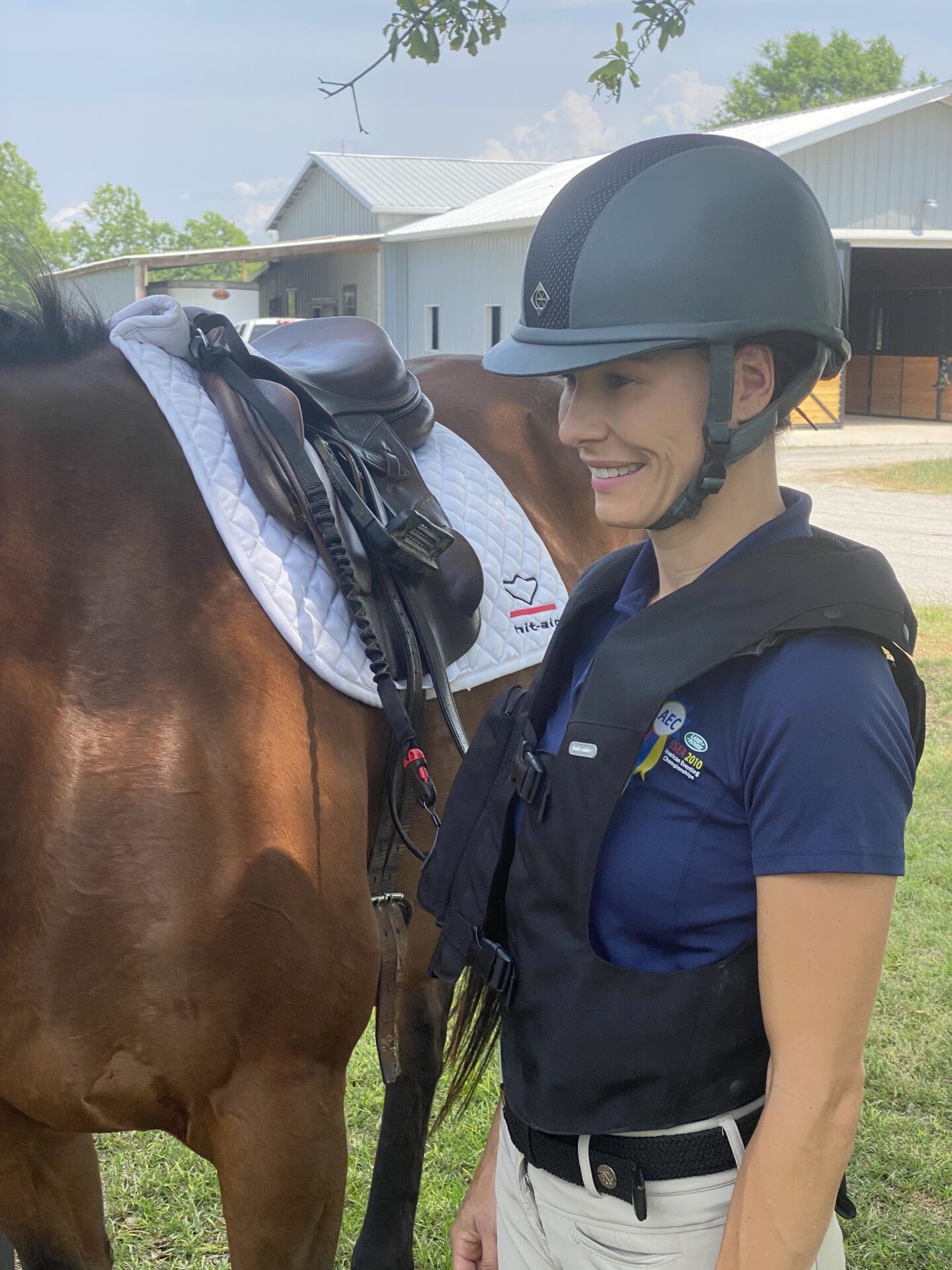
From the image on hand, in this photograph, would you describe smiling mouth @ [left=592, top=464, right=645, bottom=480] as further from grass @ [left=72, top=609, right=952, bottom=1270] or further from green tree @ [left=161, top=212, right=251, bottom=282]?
green tree @ [left=161, top=212, right=251, bottom=282]

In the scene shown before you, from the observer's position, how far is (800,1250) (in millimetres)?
930

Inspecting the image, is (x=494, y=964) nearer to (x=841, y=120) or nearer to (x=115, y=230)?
(x=841, y=120)

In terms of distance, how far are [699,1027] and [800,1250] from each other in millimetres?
183

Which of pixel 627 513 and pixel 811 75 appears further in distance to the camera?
pixel 811 75

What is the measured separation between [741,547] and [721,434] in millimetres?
117

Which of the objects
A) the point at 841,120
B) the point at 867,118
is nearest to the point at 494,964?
the point at 841,120

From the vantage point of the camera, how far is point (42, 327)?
1701 mm

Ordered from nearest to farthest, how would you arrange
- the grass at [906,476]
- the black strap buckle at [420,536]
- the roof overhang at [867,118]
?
the black strap buckle at [420,536]
the grass at [906,476]
the roof overhang at [867,118]

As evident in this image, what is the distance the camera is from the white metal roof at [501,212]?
19.6 meters

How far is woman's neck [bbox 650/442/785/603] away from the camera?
3.54ft

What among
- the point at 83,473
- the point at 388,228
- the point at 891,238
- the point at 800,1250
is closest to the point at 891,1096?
the point at 800,1250

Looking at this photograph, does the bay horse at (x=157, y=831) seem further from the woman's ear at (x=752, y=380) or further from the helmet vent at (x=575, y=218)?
the woman's ear at (x=752, y=380)

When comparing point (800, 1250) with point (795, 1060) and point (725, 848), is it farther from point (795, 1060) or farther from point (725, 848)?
point (725, 848)

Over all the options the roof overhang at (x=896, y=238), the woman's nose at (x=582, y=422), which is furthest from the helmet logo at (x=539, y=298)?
the roof overhang at (x=896, y=238)
